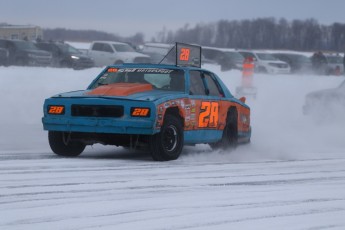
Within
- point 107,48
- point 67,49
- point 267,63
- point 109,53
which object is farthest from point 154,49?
point 267,63

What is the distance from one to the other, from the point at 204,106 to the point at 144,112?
4.82ft

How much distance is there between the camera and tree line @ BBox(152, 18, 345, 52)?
26969 mm

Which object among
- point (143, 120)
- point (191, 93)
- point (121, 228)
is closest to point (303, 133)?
point (191, 93)

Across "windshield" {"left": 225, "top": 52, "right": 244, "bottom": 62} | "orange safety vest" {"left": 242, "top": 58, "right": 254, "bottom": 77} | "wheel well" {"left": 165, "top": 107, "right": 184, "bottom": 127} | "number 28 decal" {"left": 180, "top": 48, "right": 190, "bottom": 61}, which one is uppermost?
"number 28 decal" {"left": 180, "top": 48, "right": 190, "bottom": 61}

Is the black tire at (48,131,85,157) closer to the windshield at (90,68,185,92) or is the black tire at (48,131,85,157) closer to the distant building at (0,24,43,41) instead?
the windshield at (90,68,185,92)

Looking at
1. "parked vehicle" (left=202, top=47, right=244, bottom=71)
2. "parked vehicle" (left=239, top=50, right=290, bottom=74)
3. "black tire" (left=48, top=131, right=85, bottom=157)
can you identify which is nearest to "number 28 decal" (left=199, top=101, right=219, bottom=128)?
"black tire" (left=48, top=131, right=85, bottom=157)

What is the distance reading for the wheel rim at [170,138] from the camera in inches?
368

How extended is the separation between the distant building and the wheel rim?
1349cm

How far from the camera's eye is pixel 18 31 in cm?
2541

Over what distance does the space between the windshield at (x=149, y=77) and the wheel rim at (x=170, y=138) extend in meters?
0.79

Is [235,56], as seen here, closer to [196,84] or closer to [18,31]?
[18,31]

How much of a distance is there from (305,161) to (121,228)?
5297 millimetres

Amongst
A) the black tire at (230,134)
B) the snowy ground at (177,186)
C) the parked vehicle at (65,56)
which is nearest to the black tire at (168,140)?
the snowy ground at (177,186)

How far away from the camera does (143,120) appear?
8.99 meters
